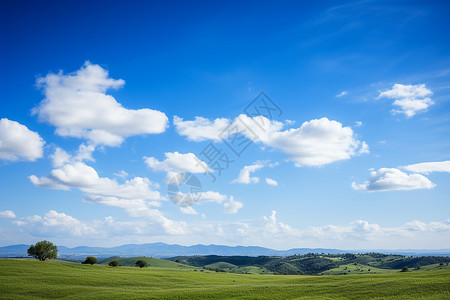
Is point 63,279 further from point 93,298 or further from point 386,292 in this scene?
point 386,292

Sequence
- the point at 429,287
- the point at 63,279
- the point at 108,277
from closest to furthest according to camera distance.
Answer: the point at 429,287 → the point at 63,279 → the point at 108,277

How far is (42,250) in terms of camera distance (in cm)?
11712

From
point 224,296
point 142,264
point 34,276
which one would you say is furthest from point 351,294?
point 142,264

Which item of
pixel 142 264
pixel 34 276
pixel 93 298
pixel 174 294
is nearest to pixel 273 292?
pixel 174 294

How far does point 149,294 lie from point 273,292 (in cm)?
2137

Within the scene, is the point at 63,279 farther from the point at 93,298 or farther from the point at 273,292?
the point at 273,292

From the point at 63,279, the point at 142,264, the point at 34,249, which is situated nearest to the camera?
the point at 63,279

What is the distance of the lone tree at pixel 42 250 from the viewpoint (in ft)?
383

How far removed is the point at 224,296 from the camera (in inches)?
2048

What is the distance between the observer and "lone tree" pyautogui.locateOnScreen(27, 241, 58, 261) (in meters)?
117

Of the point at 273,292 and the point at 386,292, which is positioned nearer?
the point at 386,292

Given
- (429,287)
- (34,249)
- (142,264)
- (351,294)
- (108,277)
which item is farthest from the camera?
(142,264)

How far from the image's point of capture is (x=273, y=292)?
54.4m

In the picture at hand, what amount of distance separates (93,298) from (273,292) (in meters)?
29.9
